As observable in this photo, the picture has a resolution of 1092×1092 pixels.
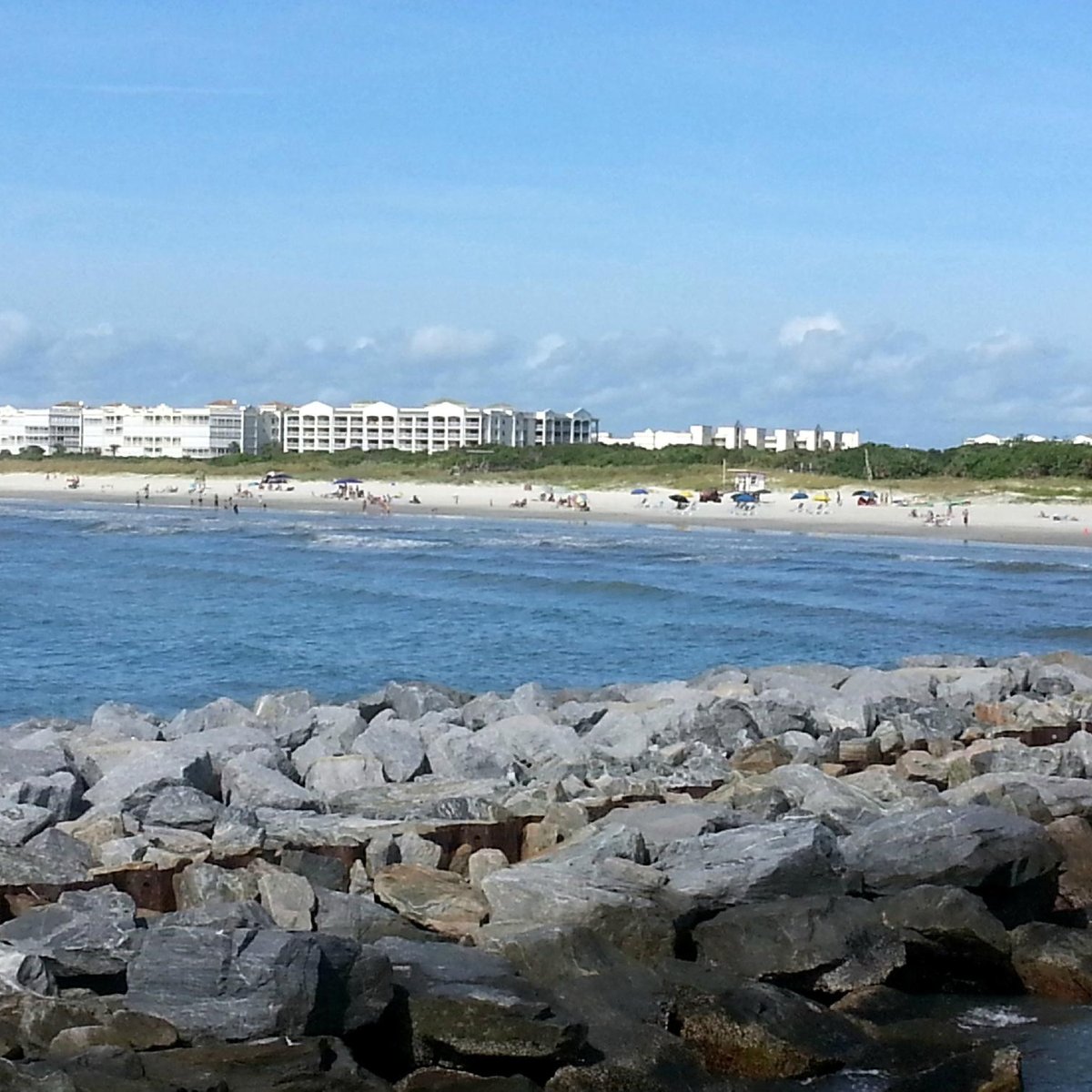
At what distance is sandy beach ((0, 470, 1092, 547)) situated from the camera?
54.8 metres

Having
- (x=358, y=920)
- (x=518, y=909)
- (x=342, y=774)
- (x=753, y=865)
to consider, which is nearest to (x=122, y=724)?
(x=342, y=774)

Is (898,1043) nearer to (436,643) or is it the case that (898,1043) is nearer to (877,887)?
(877,887)

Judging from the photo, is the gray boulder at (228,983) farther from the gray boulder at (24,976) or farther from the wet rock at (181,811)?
the wet rock at (181,811)

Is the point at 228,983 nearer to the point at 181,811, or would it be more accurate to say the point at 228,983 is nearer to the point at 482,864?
the point at 482,864

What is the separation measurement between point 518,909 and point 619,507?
60.6 m

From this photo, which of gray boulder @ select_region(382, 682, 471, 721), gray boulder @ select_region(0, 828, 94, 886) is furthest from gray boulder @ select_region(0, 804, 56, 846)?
gray boulder @ select_region(382, 682, 471, 721)

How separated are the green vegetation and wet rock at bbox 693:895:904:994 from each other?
57.2 meters

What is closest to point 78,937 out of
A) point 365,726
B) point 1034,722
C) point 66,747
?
point 66,747

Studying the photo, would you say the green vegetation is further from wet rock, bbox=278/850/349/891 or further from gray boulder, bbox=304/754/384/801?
wet rock, bbox=278/850/349/891

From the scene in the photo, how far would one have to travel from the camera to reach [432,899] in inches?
314

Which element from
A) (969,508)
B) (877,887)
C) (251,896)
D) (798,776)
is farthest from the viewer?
(969,508)

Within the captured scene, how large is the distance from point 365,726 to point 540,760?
1.59 meters

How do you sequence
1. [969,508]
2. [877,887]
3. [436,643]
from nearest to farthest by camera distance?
[877,887], [436,643], [969,508]

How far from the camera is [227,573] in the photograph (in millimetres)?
36188
